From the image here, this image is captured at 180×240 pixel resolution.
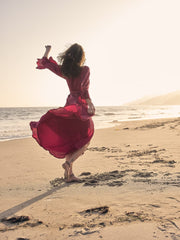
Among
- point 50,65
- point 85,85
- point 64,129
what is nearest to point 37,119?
point 50,65

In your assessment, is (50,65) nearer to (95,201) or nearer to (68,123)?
(68,123)

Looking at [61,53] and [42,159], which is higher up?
[61,53]

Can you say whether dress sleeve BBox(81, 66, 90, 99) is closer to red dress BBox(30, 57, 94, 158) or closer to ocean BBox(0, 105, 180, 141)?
red dress BBox(30, 57, 94, 158)

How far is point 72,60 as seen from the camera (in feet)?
12.0

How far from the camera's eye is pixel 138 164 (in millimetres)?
4586

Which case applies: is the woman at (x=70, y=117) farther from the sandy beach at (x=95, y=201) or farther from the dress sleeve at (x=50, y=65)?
the sandy beach at (x=95, y=201)

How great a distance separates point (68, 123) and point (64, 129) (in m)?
0.11

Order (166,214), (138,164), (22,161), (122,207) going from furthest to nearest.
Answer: (22,161) → (138,164) → (122,207) → (166,214)

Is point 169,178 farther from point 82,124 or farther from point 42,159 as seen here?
point 42,159

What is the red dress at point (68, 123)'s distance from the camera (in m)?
3.55

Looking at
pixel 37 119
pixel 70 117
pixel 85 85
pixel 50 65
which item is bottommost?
pixel 37 119

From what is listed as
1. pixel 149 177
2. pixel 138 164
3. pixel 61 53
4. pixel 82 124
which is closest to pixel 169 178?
pixel 149 177

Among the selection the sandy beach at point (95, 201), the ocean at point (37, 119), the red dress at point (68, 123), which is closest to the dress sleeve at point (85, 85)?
the red dress at point (68, 123)

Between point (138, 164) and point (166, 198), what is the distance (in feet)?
6.17
